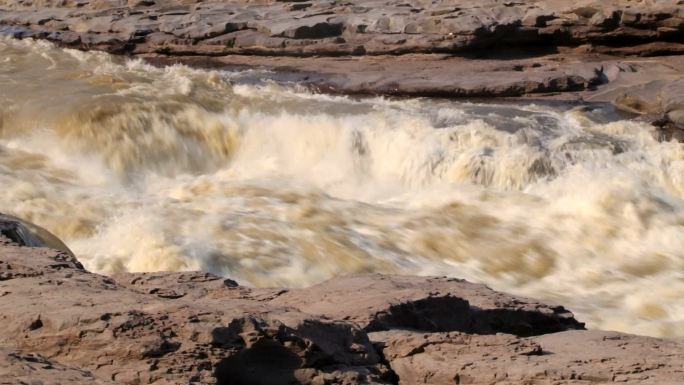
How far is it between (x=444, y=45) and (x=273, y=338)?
37.3 ft

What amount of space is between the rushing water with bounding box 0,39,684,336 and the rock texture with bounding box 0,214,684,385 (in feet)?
8.86

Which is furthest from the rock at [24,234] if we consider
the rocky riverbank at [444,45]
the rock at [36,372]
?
the rocky riverbank at [444,45]

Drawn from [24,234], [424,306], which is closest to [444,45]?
[24,234]

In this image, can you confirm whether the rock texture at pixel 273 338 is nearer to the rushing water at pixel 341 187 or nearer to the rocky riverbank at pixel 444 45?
the rushing water at pixel 341 187

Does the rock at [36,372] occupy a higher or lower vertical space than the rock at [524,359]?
higher

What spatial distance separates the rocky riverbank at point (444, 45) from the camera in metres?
12.5

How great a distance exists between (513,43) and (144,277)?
10.8 meters

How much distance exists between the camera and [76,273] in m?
3.70

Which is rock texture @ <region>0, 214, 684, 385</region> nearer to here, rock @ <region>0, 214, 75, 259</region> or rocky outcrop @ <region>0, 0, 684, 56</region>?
rock @ <region>0, 214, 75, 259</region>

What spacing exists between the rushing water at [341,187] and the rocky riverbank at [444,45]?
33.8 inches

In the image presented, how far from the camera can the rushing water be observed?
23.6 feet

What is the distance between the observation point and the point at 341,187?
973 centimetres

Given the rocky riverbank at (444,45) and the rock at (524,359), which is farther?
the rocky riverbank at (444,45)

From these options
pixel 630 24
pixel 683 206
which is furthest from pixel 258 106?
pixel 630 24
